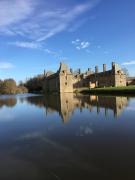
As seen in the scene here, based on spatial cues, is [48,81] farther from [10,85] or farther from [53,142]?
[53,142]

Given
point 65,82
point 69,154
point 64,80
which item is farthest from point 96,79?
point 69,154

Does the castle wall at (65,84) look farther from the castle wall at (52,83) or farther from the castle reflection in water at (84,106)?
the castle reflection in water at (84,106)

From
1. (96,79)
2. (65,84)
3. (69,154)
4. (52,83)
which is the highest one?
(96,79)

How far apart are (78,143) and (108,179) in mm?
3473

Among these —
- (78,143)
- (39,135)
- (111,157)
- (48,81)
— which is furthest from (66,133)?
(48,81)

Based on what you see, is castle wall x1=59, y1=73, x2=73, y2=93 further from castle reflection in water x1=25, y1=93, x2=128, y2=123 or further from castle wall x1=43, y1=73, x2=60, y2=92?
castle reflection in water x1=25, y1=93, x2=128, y2=123

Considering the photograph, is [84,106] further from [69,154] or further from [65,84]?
[65,84]

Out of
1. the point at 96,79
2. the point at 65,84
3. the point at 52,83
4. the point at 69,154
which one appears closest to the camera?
the point at 69,154

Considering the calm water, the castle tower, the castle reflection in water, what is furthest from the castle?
the calm water

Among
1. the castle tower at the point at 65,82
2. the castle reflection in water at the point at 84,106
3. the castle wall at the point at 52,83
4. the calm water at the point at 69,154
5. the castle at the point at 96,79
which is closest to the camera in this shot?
the calm water at the point at 69,154

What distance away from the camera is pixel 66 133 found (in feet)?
36.7

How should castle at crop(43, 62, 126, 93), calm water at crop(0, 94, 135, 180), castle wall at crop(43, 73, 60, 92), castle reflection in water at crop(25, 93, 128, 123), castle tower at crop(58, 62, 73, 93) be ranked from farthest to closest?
castle wall at crop(43, 73, 60, 92) < castle tower at crop(58, 62, 73, 93) < castle at crop(43, 62, 126, 93) < castle reflection in water at crop(25, 93, 128, 123) < calm water at crop(0, 94, 135, 180)

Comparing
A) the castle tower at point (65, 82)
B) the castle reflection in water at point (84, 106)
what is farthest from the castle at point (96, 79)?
the castle reflection in water at point (84, 106)

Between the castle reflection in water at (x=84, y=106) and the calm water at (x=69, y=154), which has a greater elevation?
the castle reflection in water at (x=84, y=106)
